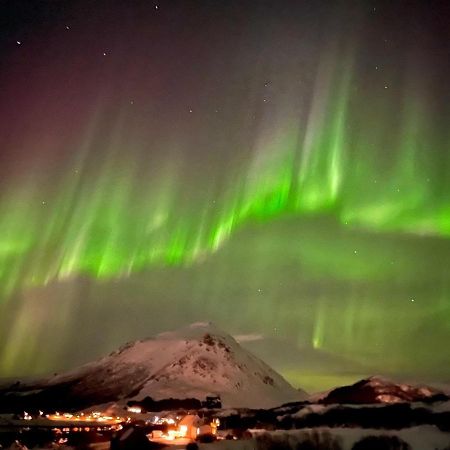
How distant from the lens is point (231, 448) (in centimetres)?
5406

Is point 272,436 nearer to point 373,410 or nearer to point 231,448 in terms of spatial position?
point 231,448

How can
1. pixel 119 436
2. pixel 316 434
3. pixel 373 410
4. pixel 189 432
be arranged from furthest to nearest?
pixel 373 410 → pixel 189 432 → pixel 316 434 → pixel 119 436

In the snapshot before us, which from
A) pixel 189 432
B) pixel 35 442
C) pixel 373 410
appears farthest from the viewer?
pixel 373 410

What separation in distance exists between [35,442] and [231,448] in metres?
18.8

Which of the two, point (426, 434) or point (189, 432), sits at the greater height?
point (426, 434)

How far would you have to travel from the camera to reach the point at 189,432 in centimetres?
7962

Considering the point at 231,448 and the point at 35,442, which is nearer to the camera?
the point at 231,448

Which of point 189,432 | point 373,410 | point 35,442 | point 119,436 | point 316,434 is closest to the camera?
point 119,436

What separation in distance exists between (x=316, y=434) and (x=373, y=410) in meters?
35.3

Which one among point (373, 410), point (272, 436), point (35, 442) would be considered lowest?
point (35, 442)

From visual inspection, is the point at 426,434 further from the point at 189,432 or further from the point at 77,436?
the point at 77,436

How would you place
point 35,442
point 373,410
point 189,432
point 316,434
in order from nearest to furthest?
1. point 35,442
2. point 316,434
3. point 189,432
4. point 373,410

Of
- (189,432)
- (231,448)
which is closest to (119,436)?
(231,448)

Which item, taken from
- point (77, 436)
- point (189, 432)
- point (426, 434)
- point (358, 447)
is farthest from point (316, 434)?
point (77, 436)
